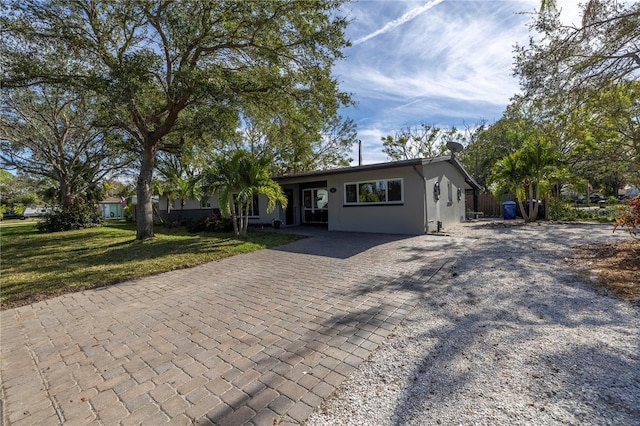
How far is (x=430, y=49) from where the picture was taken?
30.0ft

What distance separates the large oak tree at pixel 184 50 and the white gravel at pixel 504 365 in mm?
8462

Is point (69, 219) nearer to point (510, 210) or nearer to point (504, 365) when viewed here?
point (504, 365)

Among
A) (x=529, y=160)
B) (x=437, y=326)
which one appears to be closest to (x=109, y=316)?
(x=437, y=326)

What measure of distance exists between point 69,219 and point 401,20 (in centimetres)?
2182

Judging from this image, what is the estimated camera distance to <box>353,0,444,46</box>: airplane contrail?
7964mm

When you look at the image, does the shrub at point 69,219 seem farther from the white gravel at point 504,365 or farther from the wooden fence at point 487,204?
the wooden fence at point 487,204

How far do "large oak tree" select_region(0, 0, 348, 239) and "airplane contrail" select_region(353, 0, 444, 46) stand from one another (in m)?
1.25

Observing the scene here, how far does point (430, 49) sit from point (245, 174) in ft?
24.2

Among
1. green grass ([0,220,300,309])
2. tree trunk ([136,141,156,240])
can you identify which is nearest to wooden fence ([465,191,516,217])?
green grass ([0,220,300,309])

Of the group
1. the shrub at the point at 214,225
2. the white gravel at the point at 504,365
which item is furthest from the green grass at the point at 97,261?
the white gravel at the point at 504,365

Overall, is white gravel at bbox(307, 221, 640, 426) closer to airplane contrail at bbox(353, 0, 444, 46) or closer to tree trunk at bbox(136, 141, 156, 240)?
airplane contrail at bbox(353, 0, 444, 46)

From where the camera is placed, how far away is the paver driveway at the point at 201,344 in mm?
2279

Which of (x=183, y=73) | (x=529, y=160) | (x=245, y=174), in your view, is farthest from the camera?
(x=529, y=160)

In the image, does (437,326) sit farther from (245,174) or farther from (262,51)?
→ (262,51)
